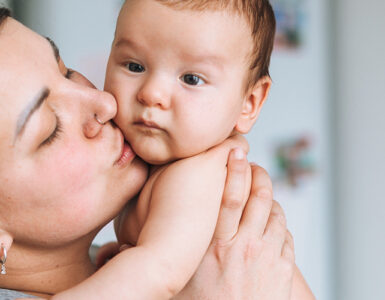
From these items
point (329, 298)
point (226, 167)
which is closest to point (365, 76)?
point (329, 298)

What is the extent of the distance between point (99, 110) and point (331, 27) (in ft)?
8.96

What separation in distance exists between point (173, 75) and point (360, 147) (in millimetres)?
2520

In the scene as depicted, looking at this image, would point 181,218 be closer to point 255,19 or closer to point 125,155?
point 125,155

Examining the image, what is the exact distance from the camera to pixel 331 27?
11.2 ft

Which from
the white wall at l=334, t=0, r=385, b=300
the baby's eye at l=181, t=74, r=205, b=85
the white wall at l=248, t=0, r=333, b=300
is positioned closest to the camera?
the baby's eye at l=181, t=74, r=205, b=85

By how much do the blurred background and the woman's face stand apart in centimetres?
207

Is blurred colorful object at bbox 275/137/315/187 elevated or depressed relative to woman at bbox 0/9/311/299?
depressed

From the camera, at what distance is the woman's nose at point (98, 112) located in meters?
1.04

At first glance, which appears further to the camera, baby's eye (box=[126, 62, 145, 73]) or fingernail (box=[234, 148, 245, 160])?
fingernail (box=[234, 148, 245, 160])

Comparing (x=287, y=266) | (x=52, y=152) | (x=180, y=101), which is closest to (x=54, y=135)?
(x=52, y=152)

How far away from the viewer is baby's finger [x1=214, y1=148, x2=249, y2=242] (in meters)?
1.13

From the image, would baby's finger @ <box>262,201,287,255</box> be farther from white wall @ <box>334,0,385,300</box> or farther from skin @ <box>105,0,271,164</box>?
white wall @ <box>334,0,385,300</box>

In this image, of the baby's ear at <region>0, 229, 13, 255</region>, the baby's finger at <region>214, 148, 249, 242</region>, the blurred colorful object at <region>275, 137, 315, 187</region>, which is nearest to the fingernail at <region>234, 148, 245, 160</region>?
the baby's finger at <region>214, 148, 249, 242</region>

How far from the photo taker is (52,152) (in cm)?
100
